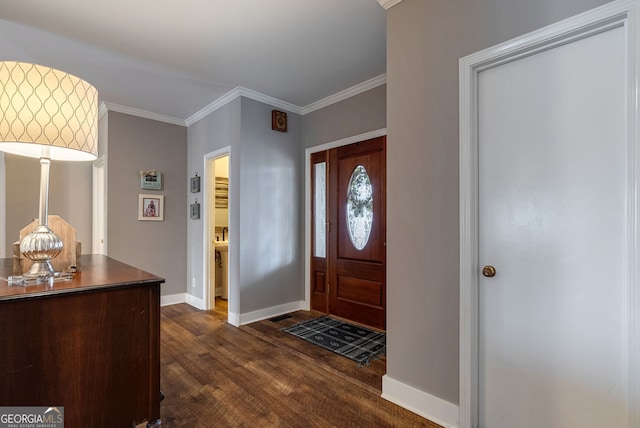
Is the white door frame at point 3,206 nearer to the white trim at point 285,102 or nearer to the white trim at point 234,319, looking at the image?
Answer: the white trim at point 285,102

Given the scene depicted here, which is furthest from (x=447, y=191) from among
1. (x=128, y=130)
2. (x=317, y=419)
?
(x=128, y=130)

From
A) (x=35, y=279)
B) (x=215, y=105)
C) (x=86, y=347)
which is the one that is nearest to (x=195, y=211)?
(x=215, y=105)

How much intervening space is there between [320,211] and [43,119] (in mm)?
2931

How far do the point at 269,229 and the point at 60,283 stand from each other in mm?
2530

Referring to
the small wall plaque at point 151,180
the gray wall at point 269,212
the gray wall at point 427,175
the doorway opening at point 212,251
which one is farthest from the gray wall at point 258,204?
the gray wall at point 427,175

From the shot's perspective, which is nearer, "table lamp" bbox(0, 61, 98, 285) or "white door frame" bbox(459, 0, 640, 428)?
"table lamp" bbox(0, 61, 98, 285)

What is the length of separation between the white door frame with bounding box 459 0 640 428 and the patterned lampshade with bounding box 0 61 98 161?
1.84 metres

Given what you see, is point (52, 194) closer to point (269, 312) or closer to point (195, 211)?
point (195, 211)

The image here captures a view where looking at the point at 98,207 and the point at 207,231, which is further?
the point at 98,207

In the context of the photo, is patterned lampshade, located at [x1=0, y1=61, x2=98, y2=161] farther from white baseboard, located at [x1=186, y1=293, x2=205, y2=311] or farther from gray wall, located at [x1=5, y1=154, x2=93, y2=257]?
gray wall, located at [x1=5, y1=154, x2=93, y2=257]

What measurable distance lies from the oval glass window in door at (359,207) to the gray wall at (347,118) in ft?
1.58

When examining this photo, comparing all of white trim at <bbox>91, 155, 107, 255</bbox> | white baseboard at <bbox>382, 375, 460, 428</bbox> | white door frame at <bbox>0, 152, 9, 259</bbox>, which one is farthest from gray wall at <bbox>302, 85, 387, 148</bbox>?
white door frame at <bbox>0, 152, 9, 259</bbox>

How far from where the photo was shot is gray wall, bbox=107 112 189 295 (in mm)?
3787

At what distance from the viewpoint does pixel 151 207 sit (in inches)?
159
